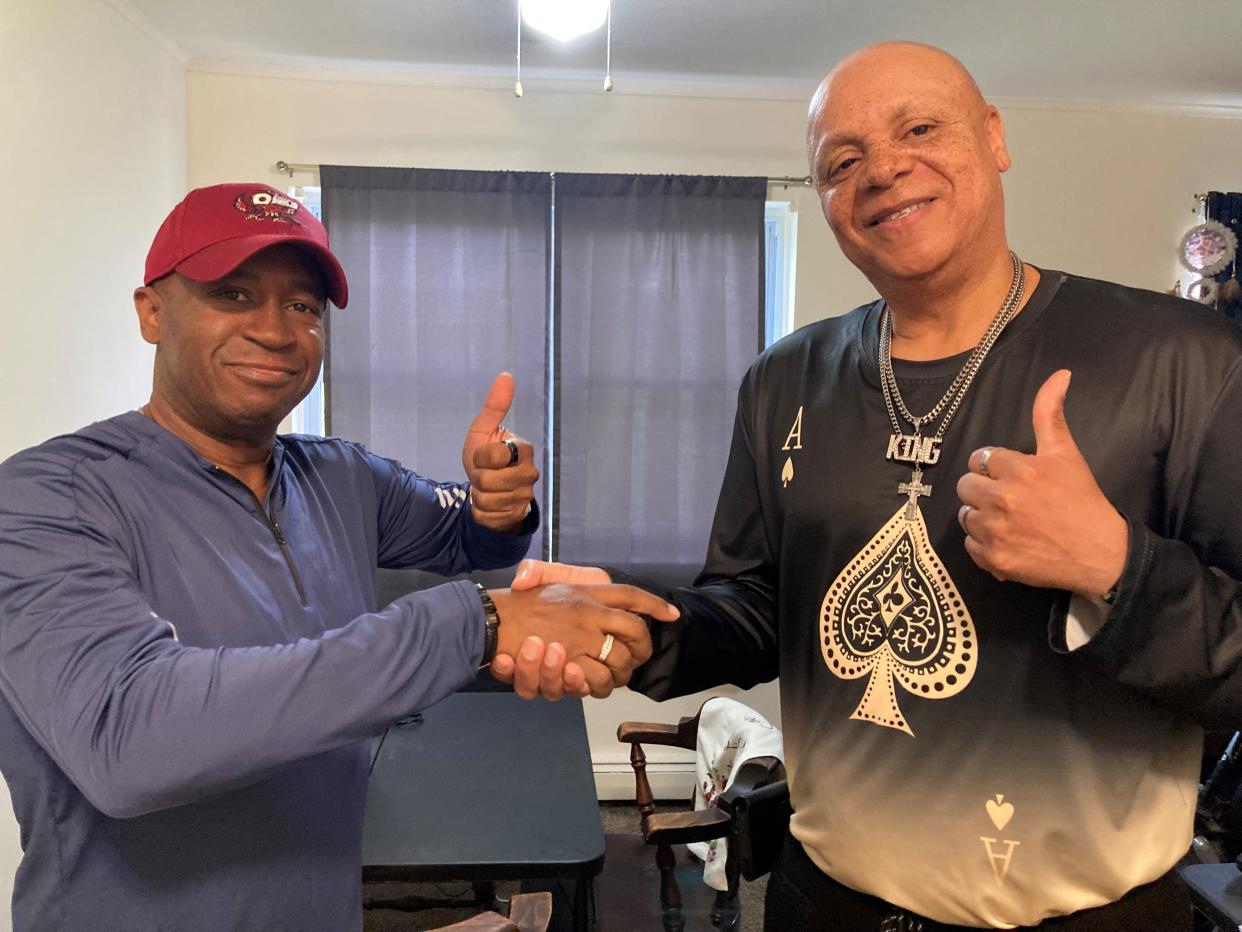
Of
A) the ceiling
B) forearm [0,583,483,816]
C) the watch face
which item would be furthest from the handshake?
the watch face

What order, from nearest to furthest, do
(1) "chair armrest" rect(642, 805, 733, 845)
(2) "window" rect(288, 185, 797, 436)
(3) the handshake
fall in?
(3) the handshake
(1) "chair armrest" rect(642, 805, 733, 845)
(2) "window" rect(288, 185, 797, 436)

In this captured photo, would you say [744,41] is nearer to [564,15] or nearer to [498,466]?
[564,15]

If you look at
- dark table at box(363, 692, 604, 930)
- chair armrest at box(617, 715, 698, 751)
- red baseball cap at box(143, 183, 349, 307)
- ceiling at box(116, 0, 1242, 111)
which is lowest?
chair armrest at box(617, 715, 698, 751)

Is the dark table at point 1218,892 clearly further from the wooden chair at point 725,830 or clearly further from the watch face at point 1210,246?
the watch face at point 1210,246

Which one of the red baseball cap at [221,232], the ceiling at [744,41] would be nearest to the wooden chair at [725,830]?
the red baseball cap at [221,232]

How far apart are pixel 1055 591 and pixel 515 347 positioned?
2843 millimetres

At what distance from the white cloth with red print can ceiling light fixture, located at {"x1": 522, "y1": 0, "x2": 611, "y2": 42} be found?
7.21 feet

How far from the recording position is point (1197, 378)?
0.89 m

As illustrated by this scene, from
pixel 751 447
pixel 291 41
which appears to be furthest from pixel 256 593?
pixel 291 41

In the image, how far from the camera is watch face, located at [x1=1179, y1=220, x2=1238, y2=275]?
144 inches

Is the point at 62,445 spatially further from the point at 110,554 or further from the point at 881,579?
the point at 881,579

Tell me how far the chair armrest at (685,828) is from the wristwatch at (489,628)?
982 mm

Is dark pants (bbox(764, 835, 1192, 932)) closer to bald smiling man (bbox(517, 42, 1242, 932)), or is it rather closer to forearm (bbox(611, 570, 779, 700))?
bald smiling man (bbox(517, 42, 1242, 932))

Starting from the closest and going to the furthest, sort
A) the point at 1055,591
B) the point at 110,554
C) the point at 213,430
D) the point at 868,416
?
1. the point at 1055,591
2. the point at 110,554
3. the point at 868,416
4. the point at 213,430
